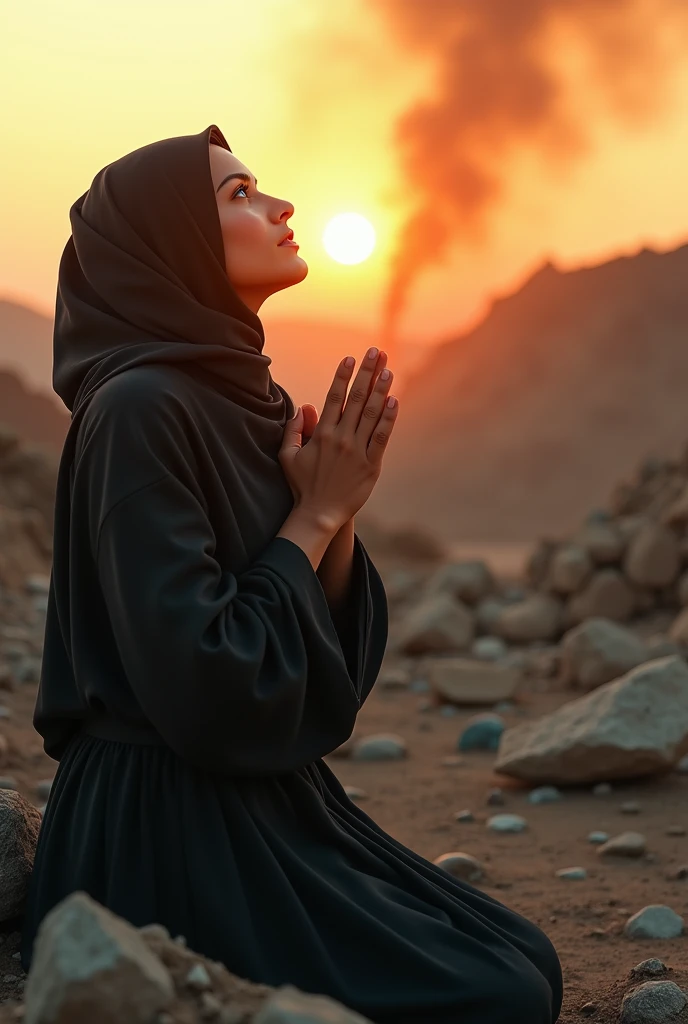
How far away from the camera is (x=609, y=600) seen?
9.81m

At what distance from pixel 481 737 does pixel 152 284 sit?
15.1ft

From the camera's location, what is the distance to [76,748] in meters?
2.55

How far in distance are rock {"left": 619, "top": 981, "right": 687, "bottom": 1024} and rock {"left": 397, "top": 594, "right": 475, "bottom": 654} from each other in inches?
261

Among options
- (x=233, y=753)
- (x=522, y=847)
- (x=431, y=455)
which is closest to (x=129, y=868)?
(x=233, y=753)

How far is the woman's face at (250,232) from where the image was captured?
8.50 feet

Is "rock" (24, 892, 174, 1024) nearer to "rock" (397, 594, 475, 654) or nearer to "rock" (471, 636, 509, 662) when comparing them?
"rock" (471, 636, 509, 662)

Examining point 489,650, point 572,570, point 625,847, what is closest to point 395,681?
point 489,650

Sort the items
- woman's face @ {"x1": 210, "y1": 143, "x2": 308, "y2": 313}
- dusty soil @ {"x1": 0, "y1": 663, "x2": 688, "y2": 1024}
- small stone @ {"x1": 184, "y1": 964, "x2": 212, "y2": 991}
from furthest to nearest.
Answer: dusty soil @ {"x1": 0, "y1": 663, "x2": 688, "y2": 1024} < woman's face @ {"x1": 210, "y1": 143, "x2": 308, "y2": 313} < small stone @ {"x1": 184, "y1": 964, "x2": 212, "y2": 991}

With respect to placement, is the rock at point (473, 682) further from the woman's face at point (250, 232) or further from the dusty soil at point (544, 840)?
the woman's face at point (250, 232)

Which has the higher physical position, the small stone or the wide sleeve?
the wide sleeve

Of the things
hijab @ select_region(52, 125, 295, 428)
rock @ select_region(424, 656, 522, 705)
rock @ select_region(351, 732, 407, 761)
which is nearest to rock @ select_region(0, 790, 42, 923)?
hijab @ select_region(52, 125, 295, 428)

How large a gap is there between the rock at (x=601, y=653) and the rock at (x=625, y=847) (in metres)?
3.08

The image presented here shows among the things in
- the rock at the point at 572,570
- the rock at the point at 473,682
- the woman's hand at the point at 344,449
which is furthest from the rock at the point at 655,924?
the rock at the point at 572,570

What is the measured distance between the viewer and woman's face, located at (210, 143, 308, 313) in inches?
102
